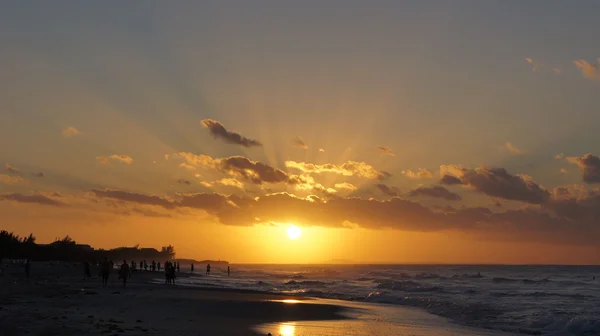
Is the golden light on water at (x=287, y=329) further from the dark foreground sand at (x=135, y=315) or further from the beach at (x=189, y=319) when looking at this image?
the dark foreground sand at (x=135, y=315)

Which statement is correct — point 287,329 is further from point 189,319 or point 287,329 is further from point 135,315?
point 135,315

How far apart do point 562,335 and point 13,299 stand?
31075mm

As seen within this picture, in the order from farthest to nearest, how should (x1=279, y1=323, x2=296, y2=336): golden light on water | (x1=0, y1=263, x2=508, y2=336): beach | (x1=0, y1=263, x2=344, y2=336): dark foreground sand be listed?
1. (x1=279, y1=323, x2=296, y2=336): golden light on water
2. (x1=0, y1=263, x2=508, y2=336): beach
3. (x1=0, y1=263, x2=344, y2=336): dark foreground sand

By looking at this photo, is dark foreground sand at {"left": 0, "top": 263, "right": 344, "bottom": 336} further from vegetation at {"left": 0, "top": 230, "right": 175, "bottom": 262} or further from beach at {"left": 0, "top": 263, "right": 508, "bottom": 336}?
vegetation at {"left": 0, "top": 230, "right": 175, "bottom": 262}

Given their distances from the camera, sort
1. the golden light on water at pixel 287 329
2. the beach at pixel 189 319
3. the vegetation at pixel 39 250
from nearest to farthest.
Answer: the beach at pixel 189 319, the golden light on water at pixel 287 329, the vegetation at pixel 39 250

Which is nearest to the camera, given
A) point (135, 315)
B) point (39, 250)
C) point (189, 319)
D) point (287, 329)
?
point (287, 329)

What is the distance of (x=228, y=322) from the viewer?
27.6m

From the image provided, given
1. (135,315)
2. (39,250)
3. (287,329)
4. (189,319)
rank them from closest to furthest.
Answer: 1. (287,329)
2. (135,315)
3. (189,319)
4. (39,250)

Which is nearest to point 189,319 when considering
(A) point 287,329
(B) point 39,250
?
(A) point 287,329

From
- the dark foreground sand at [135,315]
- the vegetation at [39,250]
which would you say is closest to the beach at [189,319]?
the dark foreground sand at [135,315]

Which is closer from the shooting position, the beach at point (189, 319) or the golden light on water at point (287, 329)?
the beach at point (189, 319)

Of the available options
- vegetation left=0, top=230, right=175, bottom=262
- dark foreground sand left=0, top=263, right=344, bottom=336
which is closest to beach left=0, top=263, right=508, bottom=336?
dark foreground sand left=0, top=263, right=344, bottom=336

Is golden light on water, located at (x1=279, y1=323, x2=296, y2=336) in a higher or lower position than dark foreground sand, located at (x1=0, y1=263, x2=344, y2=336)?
lower

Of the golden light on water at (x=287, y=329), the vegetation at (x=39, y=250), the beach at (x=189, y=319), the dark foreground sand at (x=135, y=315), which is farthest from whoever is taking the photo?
→ the vegetation at (x=39, y=250)
